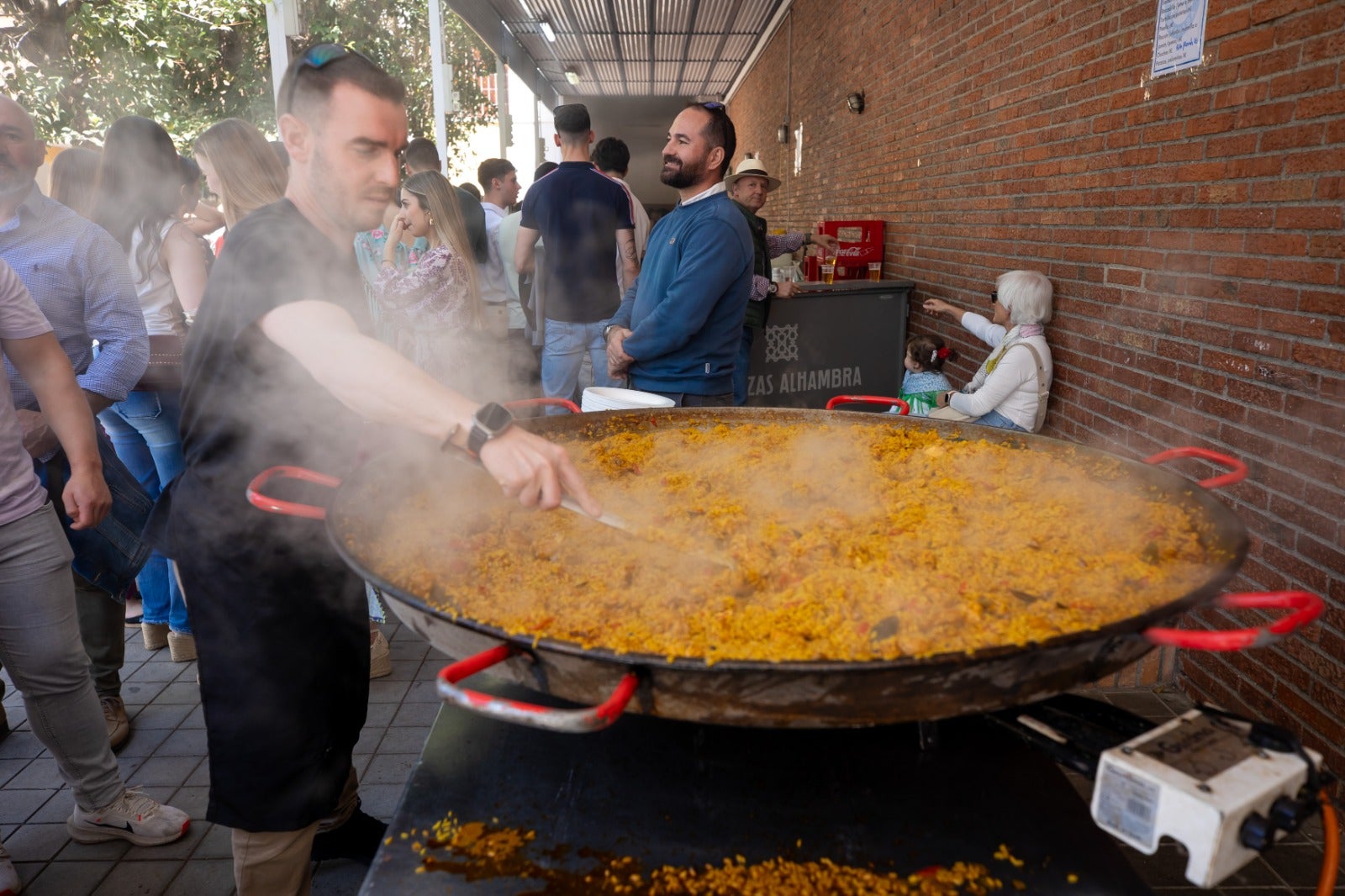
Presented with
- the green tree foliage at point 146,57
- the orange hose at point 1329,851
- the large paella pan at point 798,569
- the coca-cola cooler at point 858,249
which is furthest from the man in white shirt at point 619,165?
the orange hose at point 1329,851

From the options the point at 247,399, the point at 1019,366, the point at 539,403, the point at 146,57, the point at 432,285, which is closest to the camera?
the point at 247,399

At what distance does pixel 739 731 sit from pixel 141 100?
979 centimetres

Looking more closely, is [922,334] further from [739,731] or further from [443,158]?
[443,158]

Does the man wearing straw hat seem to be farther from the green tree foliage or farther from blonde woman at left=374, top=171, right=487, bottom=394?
the green tree foliage

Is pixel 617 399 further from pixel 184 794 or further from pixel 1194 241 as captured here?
pixel 1194 241

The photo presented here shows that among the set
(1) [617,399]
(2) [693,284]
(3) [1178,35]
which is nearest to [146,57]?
(2) [693,284]

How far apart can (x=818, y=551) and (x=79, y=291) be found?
103 inches

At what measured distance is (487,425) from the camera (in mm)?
1365

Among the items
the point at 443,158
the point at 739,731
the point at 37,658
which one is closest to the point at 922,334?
the point at 739,731

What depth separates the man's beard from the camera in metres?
3.54

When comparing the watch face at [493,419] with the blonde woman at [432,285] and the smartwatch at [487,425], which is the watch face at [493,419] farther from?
the blonde woman at [432,285]

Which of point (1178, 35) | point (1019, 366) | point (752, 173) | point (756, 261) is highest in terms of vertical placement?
point (1178, 35)

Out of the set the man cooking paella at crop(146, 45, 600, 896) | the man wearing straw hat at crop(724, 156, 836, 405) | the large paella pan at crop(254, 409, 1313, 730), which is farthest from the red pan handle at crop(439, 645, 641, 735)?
the man wearing straw hat at crop(724, 156, 836, 405)

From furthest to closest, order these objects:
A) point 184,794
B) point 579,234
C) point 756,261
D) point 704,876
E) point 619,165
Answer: point 619,165, point 756,261, point 579,234, point 184,794, point 704,876
